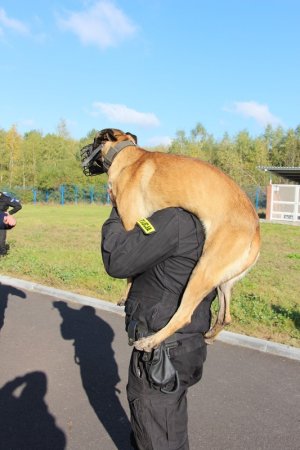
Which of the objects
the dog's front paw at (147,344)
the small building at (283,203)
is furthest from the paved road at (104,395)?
the small building at (283,203)

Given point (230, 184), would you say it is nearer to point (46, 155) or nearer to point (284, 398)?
point (284, 398)

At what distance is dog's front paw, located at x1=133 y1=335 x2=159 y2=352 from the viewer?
1918 mm

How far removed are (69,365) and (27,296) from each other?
327 cm

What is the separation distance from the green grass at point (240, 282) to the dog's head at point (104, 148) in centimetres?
378

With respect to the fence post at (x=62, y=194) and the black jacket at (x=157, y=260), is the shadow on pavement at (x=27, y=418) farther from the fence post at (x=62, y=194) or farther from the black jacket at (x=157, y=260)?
the fence post at (x=62, y=194)

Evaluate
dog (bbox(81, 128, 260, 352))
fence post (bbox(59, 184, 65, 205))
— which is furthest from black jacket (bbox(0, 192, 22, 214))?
fence post (bbox(59, 184, 65, 205))

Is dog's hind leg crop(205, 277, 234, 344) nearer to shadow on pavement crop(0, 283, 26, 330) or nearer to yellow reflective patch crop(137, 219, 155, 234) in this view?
yellow reflective patch crop(137, 219, 155, 234)

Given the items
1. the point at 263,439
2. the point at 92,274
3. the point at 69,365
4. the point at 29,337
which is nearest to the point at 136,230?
the point at 263,439

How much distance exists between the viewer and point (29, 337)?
17.9 feet

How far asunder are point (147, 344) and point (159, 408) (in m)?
0.31

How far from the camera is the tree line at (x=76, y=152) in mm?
47844

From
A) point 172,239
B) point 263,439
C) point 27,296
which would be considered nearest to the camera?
point 172,239

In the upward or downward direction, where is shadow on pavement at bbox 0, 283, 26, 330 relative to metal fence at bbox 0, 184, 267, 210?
downward

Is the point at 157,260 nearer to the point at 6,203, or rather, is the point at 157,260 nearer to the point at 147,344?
the point at 147,344
